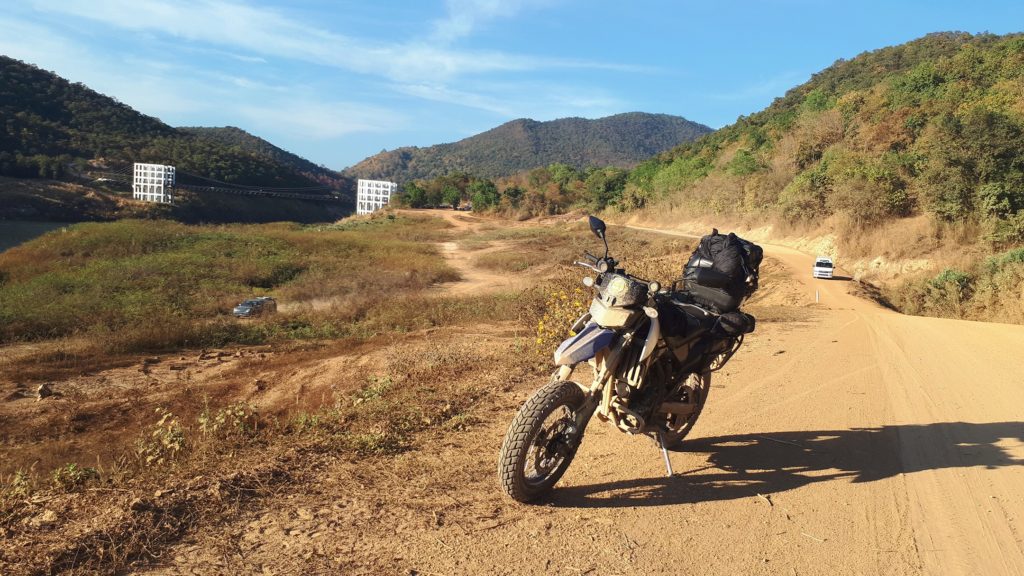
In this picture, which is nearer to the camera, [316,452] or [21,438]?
[316,452]

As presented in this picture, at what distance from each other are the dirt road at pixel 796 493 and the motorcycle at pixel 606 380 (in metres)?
0.29

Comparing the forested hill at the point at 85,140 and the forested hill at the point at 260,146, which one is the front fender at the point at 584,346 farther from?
the forested hill at the point at 260,146

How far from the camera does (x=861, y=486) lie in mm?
4168

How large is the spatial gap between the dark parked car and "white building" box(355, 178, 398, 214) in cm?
8489

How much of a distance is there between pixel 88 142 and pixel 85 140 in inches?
17.3

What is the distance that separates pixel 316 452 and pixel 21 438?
15.8 feet

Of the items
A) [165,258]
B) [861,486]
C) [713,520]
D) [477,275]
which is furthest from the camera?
[477,275]

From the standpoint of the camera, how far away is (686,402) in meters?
4.45

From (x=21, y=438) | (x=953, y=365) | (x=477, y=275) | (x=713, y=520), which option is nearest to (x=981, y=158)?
(x=953, y=365)

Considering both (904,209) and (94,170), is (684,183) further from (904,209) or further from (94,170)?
(94,170)

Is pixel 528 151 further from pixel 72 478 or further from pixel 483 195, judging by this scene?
pixel 72 478

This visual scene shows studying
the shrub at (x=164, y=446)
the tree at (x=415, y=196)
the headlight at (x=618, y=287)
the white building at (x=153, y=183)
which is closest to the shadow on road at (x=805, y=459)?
the headlight at (x=618, y=287)

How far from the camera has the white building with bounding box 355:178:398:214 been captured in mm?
100375

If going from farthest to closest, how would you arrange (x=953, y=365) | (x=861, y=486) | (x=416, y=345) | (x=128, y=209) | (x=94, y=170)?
1. (x=94, y=170)
2. (x=128, y=209)
3. (x=416, y=345)
4. (x=953, y=365)
5. (x=861, y=486)
